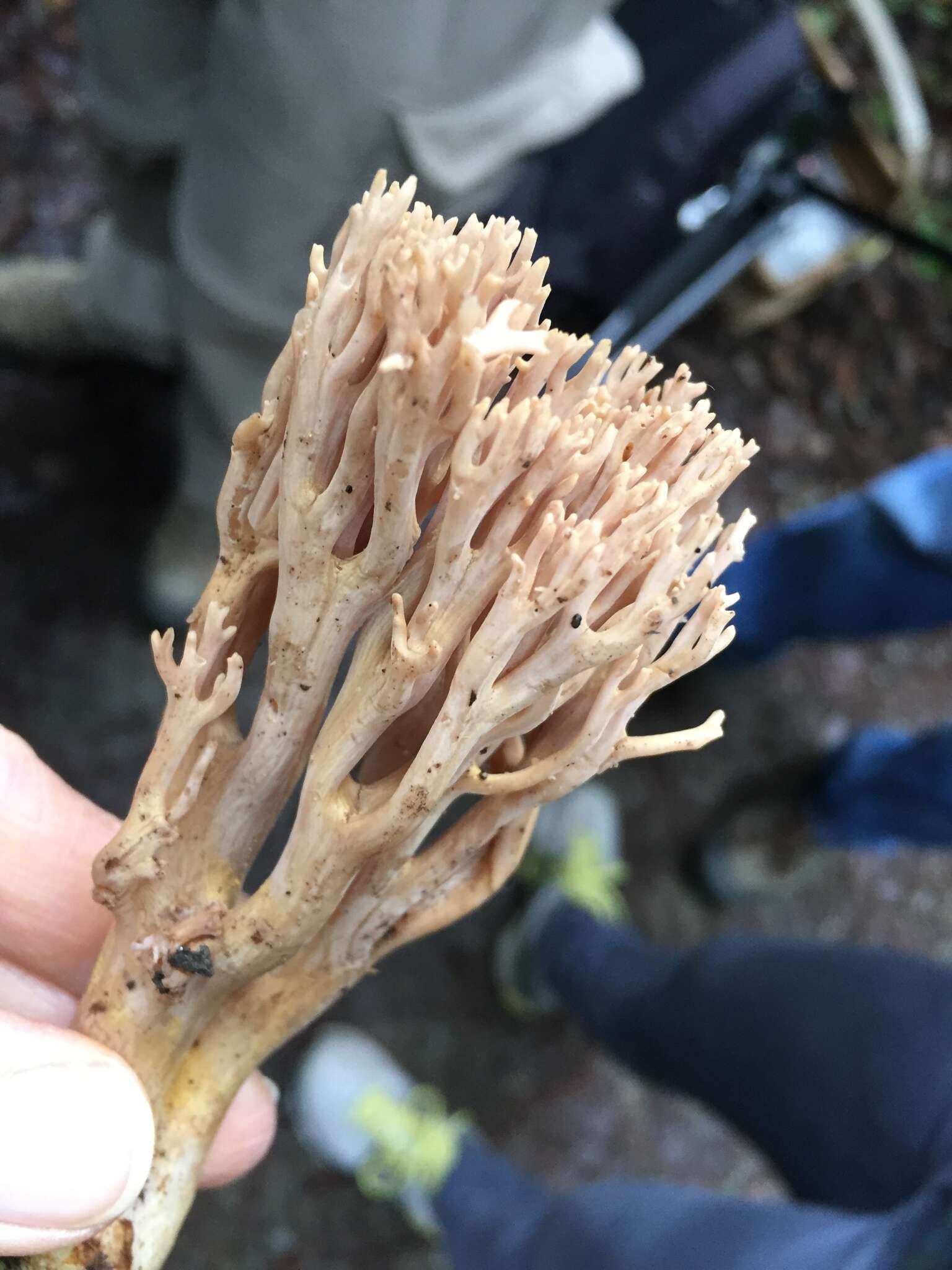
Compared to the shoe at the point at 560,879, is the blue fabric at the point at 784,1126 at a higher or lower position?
higher

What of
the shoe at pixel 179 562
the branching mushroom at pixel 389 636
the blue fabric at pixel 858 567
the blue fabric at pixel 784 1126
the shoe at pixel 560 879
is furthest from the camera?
the shoe at pixel 560 879

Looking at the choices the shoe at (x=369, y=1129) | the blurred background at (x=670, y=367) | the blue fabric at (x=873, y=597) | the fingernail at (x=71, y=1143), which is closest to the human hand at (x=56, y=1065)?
the fingernail at (x=71, y=1143)

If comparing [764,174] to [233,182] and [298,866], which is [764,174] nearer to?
[233,182]

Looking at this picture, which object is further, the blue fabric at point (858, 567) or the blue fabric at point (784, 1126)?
the blue fabric at point (858, 567)

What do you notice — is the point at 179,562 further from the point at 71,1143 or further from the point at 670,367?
the point at 71,1143

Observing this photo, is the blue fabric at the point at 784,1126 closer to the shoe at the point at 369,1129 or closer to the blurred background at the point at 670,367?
the shoe at the point at 369,1129

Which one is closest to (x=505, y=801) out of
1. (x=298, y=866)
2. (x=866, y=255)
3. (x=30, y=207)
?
(x=298, y=866)

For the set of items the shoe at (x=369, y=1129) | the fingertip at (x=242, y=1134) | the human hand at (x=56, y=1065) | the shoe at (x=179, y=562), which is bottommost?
the shoe at (x=369, y=1129)
